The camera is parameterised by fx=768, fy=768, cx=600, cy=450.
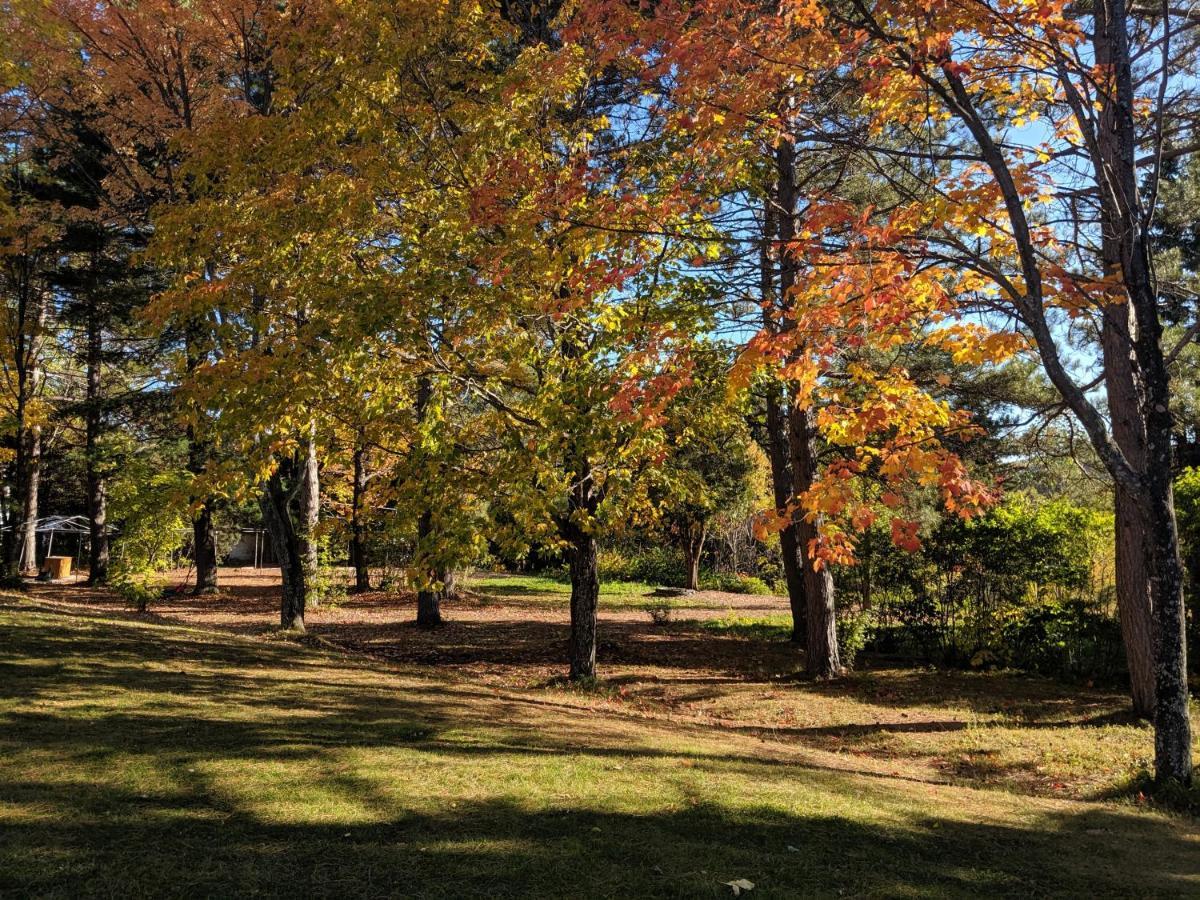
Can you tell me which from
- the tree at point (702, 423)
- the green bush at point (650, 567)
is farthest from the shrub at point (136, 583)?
the green bush at point (650, 567)

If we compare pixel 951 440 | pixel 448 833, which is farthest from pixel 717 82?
pixel 951 440

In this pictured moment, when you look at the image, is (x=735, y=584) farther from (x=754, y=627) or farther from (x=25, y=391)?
(x=25, y=391)

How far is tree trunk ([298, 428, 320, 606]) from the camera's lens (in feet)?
39.6

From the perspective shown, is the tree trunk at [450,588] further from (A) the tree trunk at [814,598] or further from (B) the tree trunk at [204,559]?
(A) the tree trunk at [814,598]

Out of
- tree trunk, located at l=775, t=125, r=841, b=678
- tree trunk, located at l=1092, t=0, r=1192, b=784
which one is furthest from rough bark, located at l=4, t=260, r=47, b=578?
tree trunk, located at l=1092, t=0, r=1192, b=784

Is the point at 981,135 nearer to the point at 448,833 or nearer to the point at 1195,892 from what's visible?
the point at 1195,892

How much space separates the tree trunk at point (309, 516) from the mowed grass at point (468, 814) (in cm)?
477

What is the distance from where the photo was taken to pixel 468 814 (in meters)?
3.97

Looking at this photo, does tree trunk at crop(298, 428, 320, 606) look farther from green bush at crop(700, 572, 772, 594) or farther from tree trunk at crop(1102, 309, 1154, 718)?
green bush at crop(700, 572, 772, 594)

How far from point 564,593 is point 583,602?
1520 centimetres

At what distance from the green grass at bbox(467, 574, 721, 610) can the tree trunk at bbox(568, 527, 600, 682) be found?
8.36m

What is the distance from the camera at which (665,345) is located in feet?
23.3

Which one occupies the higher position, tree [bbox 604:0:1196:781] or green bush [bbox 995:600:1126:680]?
tree [bbox 604:0:1196:781]

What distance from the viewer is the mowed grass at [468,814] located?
125 inches
